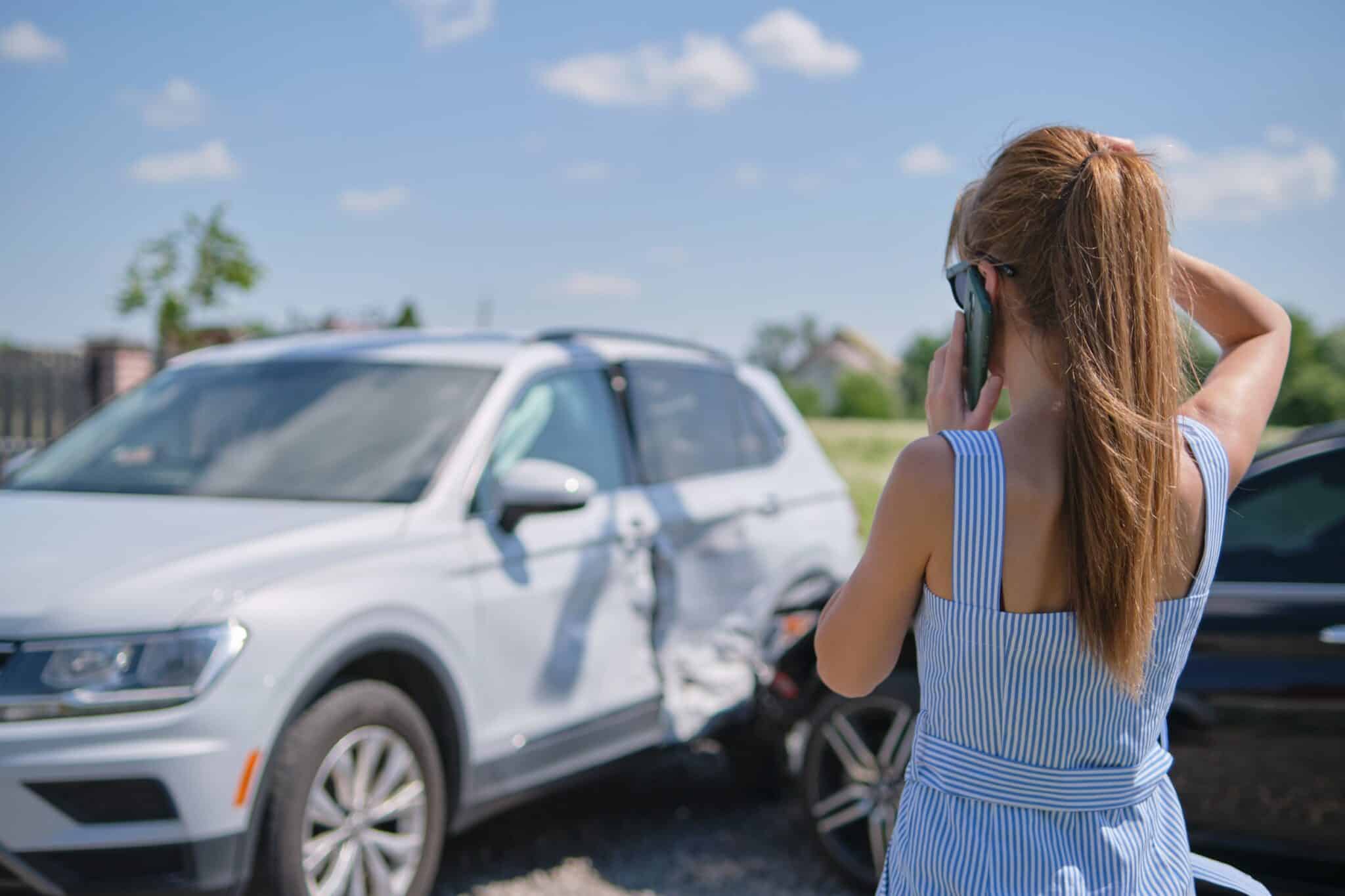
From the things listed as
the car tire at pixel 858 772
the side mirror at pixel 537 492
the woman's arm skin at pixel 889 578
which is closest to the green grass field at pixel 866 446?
the car tire at pixel 858 772

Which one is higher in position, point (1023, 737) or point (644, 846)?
point (1023, 737)

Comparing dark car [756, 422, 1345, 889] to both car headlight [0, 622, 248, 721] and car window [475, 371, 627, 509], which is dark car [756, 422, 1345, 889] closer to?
car window [475, 371, 627, 509]

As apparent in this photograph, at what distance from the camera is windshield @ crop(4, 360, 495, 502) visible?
4008mm

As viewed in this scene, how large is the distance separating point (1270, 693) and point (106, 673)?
317 centimetres

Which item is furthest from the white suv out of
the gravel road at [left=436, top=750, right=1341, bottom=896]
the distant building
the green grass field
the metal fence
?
the distant building

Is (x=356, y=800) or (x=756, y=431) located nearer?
(x=356, y=800)

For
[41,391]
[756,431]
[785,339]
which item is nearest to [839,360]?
[785,339]

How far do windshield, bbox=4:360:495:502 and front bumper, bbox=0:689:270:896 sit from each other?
3.60 ft

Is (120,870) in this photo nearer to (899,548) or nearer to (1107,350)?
(899,548)

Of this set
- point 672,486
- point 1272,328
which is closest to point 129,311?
point 672,486

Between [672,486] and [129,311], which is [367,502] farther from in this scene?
[129,311]

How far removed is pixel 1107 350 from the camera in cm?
148

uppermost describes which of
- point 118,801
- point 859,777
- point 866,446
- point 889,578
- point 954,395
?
point 954,395

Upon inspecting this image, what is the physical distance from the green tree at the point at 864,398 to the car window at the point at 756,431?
48399 millimetres
